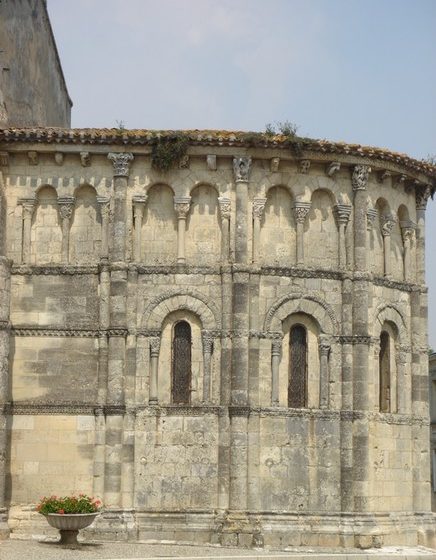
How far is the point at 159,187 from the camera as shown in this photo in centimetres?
2733

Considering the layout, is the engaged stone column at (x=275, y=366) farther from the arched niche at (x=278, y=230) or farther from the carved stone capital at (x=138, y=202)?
the carved stone capital at (x=138, y=202)

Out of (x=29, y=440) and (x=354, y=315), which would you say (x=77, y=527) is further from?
(x=354, y=315)

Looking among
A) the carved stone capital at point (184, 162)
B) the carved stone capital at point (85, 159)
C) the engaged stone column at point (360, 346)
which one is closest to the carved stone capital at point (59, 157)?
the carved stone capital at point (85, 159)

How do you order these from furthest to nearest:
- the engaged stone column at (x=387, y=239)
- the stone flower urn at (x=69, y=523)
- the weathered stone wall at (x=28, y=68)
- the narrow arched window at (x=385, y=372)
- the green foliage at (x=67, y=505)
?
the weathered stone wall at (x=28, y=68), the engaged stone column at (x=387, y=239), the narrow arched window at (x=385, y=372), the green foliage at (x=67, y=505), the stone flower urn at (x=69, y=523)

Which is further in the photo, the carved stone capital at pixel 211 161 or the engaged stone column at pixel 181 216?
the engaged stone column at pixel 181 216

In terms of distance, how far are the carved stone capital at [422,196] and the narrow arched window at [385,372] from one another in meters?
3.66

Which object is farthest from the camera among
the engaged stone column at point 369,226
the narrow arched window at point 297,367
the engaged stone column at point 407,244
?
the engaged stone column at point 407,244

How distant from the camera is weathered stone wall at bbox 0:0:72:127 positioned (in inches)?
1176

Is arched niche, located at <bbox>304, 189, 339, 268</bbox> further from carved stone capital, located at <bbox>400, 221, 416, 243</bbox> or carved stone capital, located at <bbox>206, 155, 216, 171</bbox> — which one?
carved stone capital, located at <bbox>206, 155, 216, 171</bbox>

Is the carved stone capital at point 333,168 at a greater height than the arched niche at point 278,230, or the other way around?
the carved stone capital at point 333,168

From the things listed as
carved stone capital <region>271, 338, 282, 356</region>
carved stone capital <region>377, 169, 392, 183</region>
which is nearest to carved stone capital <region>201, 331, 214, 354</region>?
carved stone capital <region>271, 338, 282, 356</region>

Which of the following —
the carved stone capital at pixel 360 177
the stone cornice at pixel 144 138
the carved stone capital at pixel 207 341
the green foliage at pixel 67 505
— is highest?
the stone cornice at pixel 144 138

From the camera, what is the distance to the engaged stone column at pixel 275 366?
87.4ft

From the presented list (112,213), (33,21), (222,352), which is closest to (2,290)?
(112,213)
